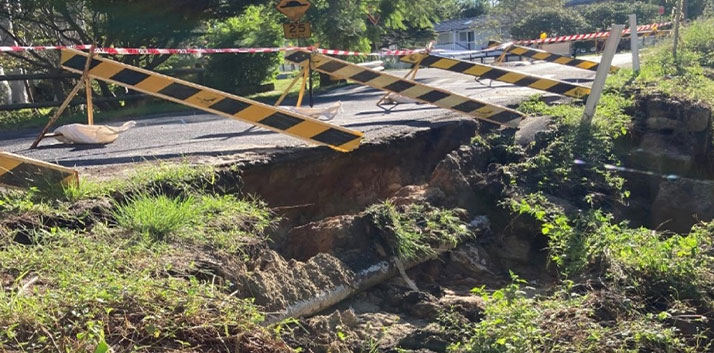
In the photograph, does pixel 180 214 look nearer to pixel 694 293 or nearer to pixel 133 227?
pixel 133 227

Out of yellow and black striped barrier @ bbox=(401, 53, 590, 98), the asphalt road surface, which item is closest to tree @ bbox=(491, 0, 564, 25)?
yellow and black striped barrier @ bbox=(401, 53, 590, 98)

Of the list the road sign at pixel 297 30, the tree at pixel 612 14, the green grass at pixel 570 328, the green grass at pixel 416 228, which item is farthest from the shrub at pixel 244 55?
the tree at pixel 612 14

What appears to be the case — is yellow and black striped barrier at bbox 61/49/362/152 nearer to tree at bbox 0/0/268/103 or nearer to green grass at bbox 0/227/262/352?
green grass at bbox 0/227/262/352

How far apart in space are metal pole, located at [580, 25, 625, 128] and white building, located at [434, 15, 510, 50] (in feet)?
145

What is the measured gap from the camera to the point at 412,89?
9492mm

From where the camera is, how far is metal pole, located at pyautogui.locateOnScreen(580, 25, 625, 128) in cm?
832

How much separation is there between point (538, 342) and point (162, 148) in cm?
518

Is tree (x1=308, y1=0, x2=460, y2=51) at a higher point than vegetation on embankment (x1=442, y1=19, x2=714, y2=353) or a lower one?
higher

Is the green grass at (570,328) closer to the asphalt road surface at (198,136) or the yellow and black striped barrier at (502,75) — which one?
the asphalt road surface at (198,136)

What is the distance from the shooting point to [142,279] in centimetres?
369

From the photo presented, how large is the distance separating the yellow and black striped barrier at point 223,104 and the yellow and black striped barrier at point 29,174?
202cm

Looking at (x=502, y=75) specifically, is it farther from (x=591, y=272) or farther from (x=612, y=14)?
(x=612, y=14)

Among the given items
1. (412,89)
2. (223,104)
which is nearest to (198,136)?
(223,104)

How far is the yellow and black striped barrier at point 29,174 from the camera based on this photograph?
17.0 feet
